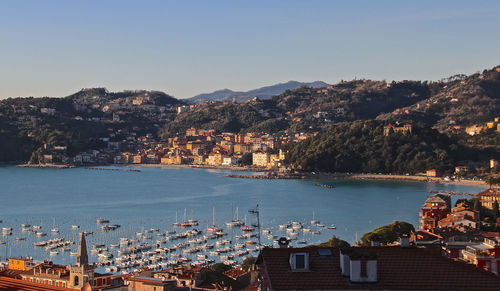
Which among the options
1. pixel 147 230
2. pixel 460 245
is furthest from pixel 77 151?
pixel 460 245

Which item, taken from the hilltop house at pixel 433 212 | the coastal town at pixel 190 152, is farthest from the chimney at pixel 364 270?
the coastal town at pixel 190 152

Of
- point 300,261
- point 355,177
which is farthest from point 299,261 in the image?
point 355,177

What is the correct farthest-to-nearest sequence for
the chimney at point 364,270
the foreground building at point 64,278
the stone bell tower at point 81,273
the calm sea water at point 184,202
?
the calm sea water at point 184,202 → the stone bell tower at point 81,273 → the foreground building at point 64,278 → the chimney at point 364,270

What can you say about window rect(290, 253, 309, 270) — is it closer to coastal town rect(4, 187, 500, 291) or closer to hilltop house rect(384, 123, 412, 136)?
coastal town rect(4, 187, 500, 291)

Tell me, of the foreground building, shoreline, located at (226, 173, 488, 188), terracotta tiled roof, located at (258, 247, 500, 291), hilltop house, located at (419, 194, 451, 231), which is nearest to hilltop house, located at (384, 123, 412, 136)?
shoreline, located at (226, 173, 488, 188)

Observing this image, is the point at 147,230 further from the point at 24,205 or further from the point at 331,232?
the point at 24,205

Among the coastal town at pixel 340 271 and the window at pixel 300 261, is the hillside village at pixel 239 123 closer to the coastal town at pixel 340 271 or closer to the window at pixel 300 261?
the coastal town at pixel 340 271
